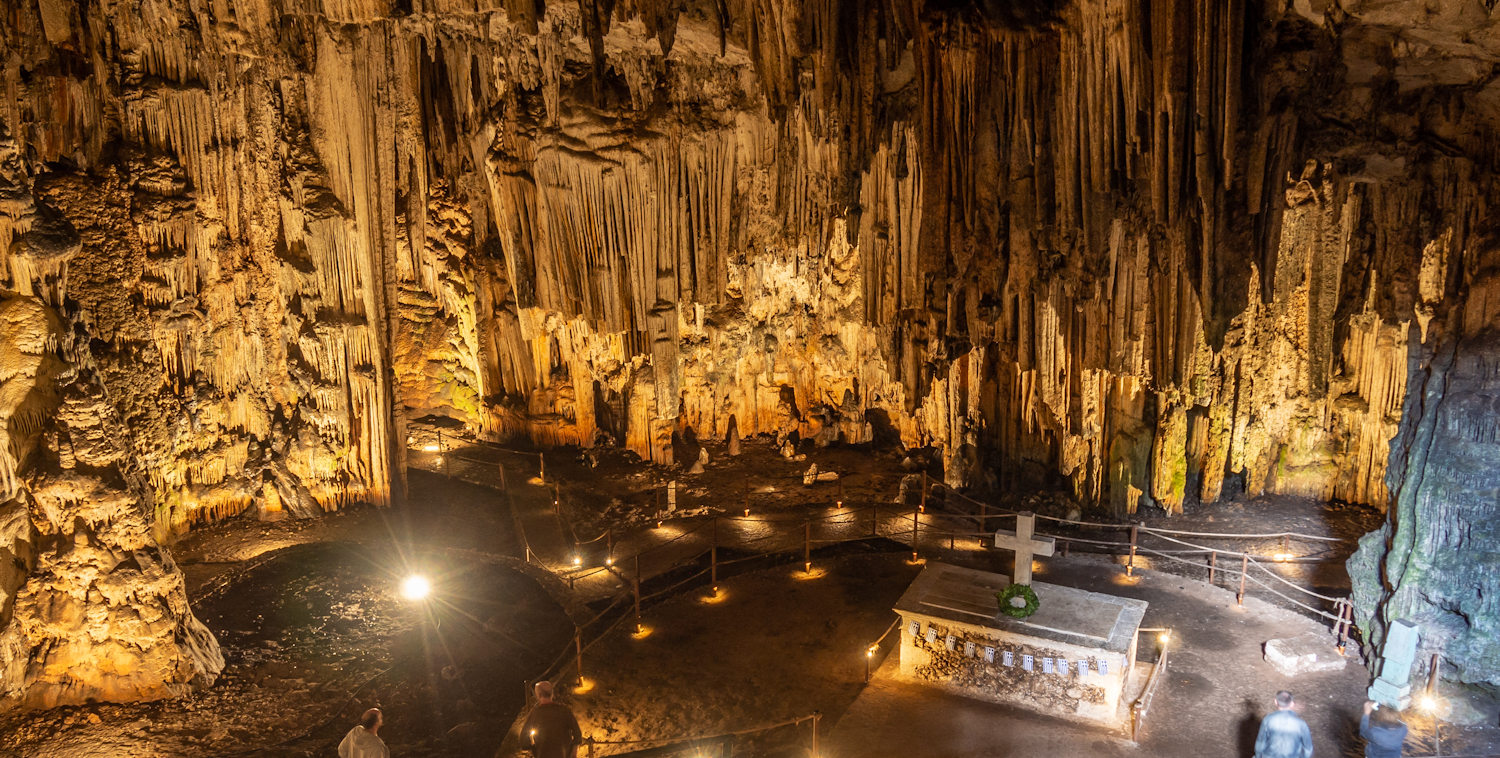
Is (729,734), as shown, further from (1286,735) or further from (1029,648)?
(1286,735)

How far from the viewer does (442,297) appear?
18.7 meters

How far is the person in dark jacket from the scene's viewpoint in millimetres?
6836

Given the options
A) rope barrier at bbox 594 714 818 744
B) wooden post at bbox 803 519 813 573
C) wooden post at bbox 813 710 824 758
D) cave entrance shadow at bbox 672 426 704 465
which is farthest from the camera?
cave entrance shadow at bbox 672 426 704 465

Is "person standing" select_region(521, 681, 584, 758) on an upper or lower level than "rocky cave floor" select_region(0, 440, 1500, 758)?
upper

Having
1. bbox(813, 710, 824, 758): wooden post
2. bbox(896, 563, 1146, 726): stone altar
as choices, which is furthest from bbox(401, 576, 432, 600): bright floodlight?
bbox(896, 563, 1146, 726): stone altar

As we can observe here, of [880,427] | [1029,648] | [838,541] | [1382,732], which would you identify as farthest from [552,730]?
[880,427]

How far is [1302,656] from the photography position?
8.84 m

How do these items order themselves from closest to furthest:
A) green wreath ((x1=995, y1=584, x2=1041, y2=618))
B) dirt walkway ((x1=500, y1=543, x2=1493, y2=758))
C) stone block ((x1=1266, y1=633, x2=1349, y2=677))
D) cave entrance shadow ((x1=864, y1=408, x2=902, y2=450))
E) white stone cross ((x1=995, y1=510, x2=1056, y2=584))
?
Answer: dirt walkway ((x1=500, y1=543, x2=1493, y2=758)) → green wreath ((x1=995, y1=584, x2=1041, y2=618)) → stone block ((x1=1266, y1=633, x2=1349, y2=677)) → white stone cross ((x1=995, y1=510, x2=1056, y2=584)) → cave entrance shadow ((x1=864, y1=408, x2=902, y2=450))

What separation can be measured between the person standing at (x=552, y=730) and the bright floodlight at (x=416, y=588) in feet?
14.9

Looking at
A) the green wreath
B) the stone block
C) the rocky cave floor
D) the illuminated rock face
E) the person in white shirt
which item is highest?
the illuminated rock face

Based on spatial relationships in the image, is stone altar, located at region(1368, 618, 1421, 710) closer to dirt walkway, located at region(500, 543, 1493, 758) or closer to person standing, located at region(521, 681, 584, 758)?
dirt walkway, located at region(500, 543, 1493, 758)

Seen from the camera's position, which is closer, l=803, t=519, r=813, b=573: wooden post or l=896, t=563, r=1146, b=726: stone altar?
l=896, t=563, r=1146, b=726: stone altar

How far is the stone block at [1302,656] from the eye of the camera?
880cm

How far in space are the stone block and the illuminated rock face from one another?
394 centimetres
